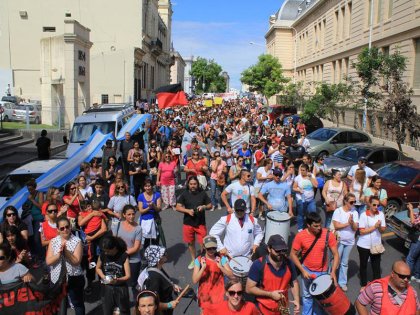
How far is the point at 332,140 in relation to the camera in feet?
61.4

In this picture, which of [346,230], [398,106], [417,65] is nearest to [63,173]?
[346,230]

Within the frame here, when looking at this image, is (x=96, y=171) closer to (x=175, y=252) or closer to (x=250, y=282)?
(x=175, y=252)

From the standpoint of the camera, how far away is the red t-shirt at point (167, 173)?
→ 10.7 metres

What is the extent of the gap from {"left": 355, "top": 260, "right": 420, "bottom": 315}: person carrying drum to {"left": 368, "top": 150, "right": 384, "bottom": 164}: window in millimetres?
10454

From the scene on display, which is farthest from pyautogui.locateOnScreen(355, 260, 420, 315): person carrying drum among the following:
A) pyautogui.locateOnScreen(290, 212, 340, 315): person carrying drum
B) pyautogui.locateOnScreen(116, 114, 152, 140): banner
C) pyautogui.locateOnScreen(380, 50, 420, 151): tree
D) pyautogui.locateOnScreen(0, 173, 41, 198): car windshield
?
pyautogui.locateOnScreen(380, 50, 420, 151): tree

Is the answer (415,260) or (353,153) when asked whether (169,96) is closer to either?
(353,153)

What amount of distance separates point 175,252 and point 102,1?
3909 centimetres

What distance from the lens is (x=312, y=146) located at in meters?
18.6

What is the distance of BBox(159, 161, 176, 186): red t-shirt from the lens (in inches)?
423

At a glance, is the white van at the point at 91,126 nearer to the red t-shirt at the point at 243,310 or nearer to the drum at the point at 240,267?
the drum at the point at 240,267

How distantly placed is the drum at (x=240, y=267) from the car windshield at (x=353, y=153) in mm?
9876

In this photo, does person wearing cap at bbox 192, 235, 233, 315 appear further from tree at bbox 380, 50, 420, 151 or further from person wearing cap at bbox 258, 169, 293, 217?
tree at bbox 380, 50, 420, 151

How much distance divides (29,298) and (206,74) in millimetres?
98192

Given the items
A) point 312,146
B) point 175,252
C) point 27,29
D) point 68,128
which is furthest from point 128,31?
point 175,252
